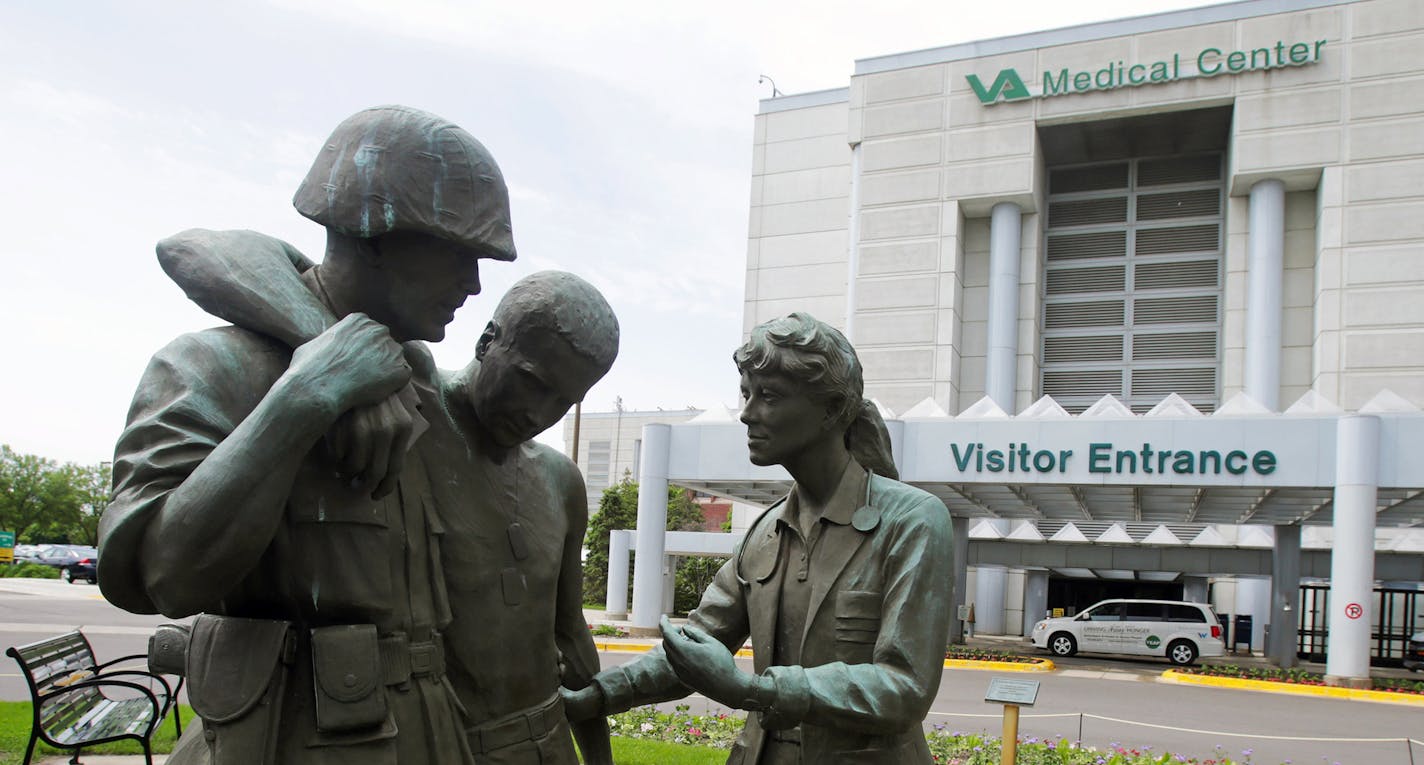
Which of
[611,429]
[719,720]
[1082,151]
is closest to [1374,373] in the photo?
[1082,151]

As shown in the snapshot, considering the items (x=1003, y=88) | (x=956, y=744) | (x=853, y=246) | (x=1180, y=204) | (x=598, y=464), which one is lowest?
(x=956, y=744)

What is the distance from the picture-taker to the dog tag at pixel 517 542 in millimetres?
2455

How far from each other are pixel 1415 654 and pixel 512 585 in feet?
83.2

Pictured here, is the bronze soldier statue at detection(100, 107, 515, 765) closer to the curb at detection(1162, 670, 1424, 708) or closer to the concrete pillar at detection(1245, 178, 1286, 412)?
the curb at detection(1162, 670, 1424, 708)

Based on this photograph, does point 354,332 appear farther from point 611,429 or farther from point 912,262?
point 611,429

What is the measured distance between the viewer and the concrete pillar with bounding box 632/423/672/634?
19.4 metres

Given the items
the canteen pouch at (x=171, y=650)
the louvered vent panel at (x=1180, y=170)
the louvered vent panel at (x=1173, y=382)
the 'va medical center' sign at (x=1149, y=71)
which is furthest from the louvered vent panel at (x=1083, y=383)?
the canteen pouch at (x=171, y=650)

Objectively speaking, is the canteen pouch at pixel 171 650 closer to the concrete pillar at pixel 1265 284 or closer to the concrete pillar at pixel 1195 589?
the concrete pillar at pixel 1265 284

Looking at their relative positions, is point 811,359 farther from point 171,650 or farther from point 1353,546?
point 1353,546

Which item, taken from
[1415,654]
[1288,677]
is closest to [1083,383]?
[1415,654]

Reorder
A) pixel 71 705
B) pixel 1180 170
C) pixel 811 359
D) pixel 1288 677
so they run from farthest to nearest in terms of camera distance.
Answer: pixel 1180 170 < pixel 1288 677 < pixel 71 705 < pixel 811 359

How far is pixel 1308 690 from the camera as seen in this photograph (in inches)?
616

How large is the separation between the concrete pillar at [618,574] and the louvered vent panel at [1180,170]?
18.0 m

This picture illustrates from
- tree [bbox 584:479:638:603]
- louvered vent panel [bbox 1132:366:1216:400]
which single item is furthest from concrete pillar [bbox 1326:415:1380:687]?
tree [bbox 584:479:638:603]
